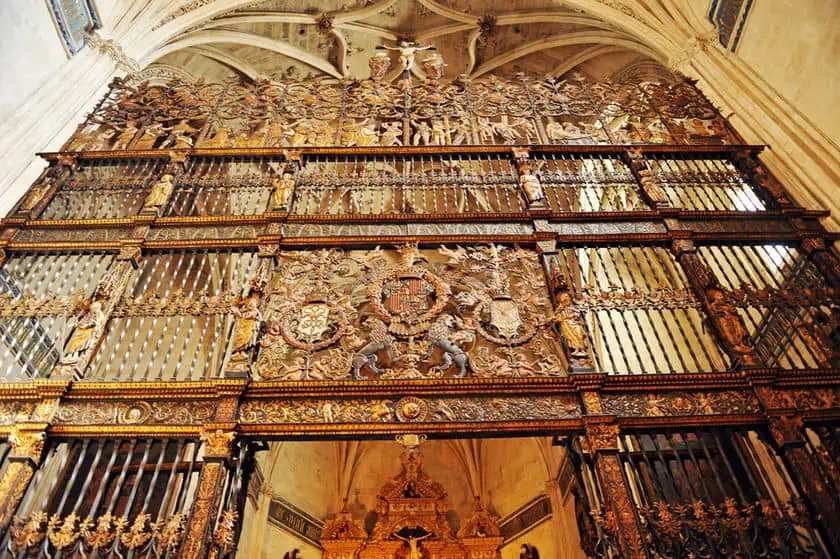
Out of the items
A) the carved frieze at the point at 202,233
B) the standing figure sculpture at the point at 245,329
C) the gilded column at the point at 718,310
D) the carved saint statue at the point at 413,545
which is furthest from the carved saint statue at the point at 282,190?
the carved saint statue at the point at 413,545

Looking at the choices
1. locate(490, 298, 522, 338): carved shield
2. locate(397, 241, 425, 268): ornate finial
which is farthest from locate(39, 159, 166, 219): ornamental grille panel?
locate(490, 298, 522, 338): carved shield

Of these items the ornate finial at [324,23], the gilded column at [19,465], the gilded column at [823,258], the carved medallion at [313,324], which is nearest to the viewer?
the gilded column at [19,465]

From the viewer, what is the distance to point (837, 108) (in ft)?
21.9

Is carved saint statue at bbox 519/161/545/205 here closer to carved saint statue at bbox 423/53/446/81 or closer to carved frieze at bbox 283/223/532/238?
carved frieze at bbox 283/223/532/238

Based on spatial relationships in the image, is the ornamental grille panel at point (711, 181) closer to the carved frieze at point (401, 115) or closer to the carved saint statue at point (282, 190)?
the carved frieze at point (401, 115)

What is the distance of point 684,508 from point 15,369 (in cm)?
838

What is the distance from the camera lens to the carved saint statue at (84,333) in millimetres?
5324

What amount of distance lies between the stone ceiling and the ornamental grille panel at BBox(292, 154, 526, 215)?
7.60 metres

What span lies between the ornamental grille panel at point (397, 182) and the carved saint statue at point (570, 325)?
1731 mm

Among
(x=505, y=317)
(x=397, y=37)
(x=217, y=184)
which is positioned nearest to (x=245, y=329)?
(x=505, y=317)

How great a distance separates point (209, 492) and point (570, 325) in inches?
144

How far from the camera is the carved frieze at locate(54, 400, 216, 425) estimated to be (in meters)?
4.93

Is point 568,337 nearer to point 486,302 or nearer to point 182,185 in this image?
point 486,302

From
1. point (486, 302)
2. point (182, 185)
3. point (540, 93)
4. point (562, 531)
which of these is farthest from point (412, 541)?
point (540, 93)
